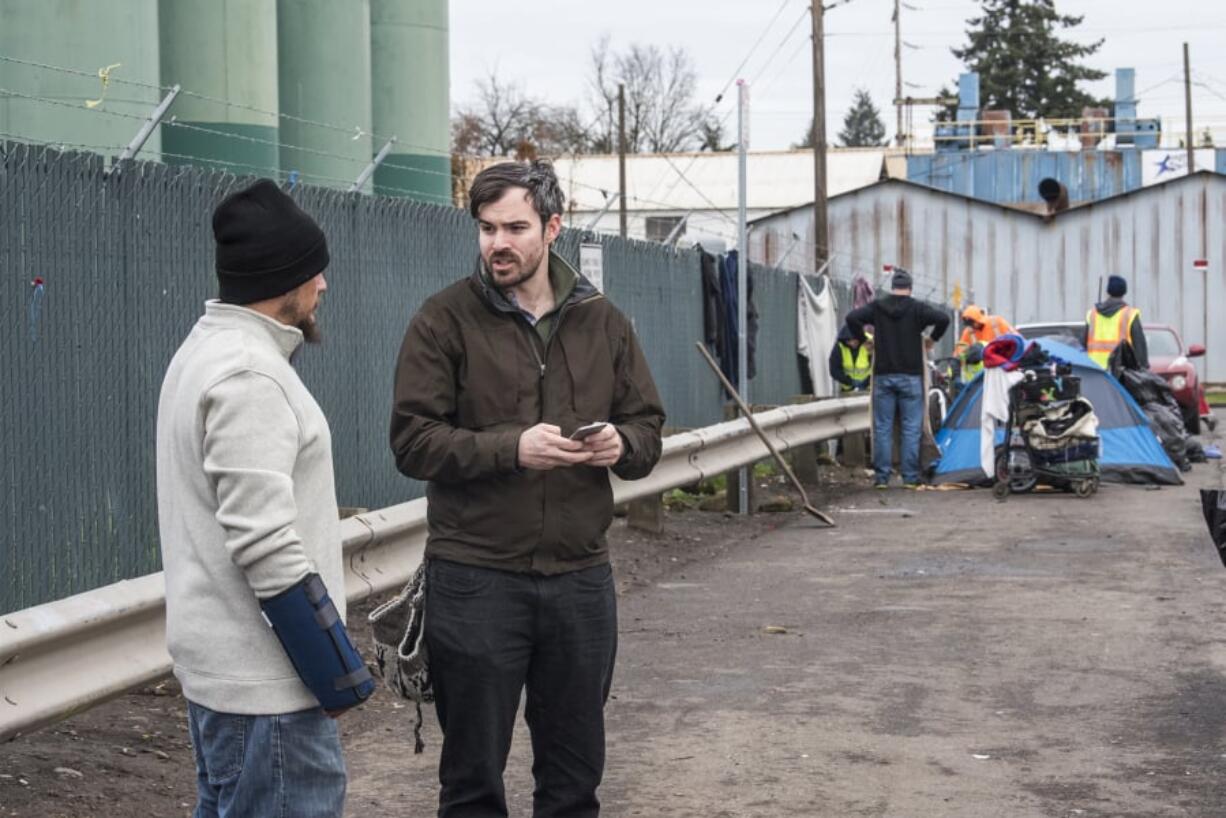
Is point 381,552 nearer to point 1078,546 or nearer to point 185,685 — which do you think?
point 185,685

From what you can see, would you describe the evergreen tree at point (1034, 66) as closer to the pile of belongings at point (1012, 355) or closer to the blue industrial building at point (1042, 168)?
the blue industrial building at point (1042, 168)

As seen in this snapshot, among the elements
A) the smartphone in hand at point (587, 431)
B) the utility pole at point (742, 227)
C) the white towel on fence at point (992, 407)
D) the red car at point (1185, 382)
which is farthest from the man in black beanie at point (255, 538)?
the red car at point (1185, 382)

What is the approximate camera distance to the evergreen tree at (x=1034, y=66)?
3942 inches

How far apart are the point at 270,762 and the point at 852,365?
739 inches

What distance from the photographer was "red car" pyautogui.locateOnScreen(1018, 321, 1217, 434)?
2594cm

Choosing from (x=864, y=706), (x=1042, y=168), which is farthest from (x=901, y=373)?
(x=1042, y=168)

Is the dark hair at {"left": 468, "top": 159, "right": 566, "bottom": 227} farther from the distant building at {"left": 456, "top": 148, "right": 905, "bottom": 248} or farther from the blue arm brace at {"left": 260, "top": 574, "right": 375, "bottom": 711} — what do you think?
the distant building at {"left": 456, "top": 148, "right": 905, "bottom": 248}

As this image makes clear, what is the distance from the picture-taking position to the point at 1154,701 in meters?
8.36

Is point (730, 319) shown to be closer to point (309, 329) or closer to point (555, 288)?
point (555, 288)

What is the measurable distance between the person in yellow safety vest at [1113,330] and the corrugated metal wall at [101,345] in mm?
11896

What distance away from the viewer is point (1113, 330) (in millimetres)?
21625

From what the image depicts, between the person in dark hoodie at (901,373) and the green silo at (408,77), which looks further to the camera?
the green silo at (408,77)

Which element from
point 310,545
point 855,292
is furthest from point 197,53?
point 855,292

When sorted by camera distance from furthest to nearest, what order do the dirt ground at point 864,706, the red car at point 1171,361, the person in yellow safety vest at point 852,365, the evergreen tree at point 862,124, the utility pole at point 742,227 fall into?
the evergreen tree at point 862,124, the red car at point 1171,361, the person in yellow safety vest at point 852,365, the utility pole at point 742,227, the dirt ground at point 864,706
